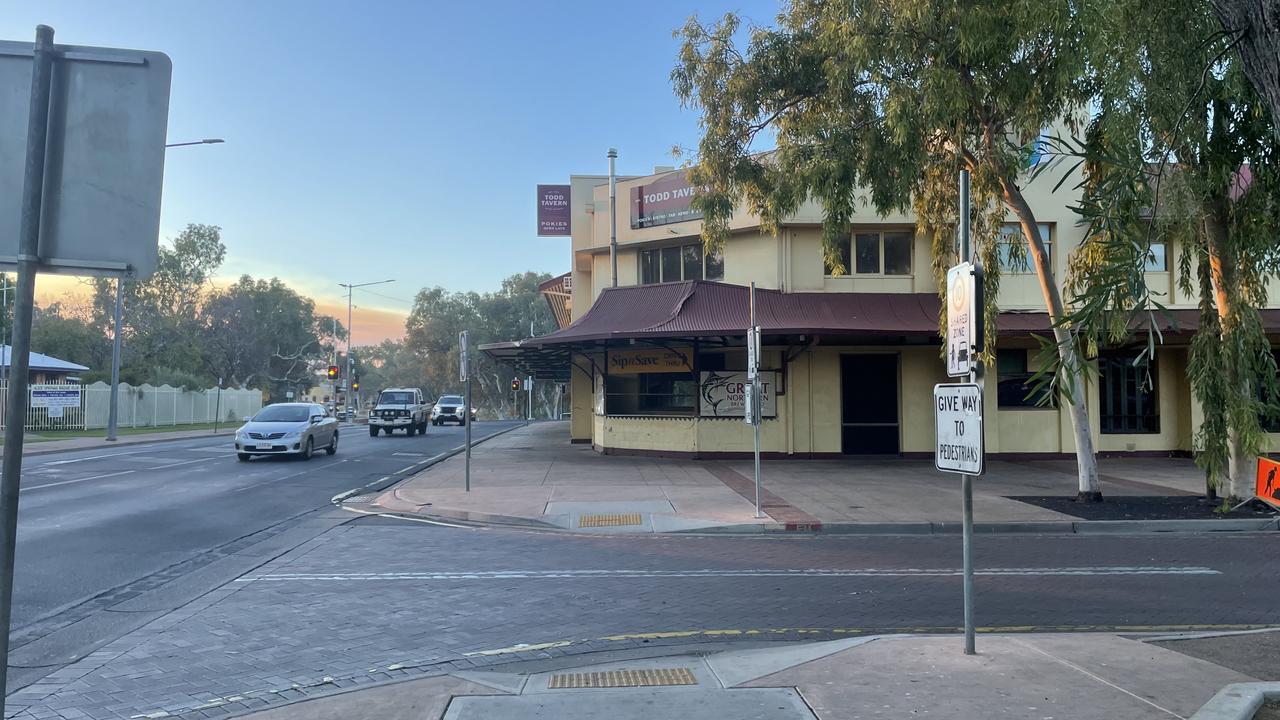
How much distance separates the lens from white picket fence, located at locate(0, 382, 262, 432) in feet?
123

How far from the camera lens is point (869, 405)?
22.3 m

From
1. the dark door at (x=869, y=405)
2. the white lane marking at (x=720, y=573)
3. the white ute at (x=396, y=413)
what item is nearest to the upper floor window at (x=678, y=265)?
the dark door at (x=869, y=405)

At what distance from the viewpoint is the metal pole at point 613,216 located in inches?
977

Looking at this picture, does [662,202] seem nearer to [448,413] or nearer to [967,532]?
[967,532]

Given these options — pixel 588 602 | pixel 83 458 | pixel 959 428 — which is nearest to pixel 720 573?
pixel 588 602

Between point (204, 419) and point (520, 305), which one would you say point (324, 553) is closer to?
point (204, 419)

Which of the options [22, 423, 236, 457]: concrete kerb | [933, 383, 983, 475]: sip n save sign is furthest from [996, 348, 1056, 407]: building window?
[22, 423, 236, 457]: concrete kerb

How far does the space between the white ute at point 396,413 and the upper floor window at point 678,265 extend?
1657 centimetres

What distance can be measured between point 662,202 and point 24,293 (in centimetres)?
2150

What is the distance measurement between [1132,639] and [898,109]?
8.44 meters

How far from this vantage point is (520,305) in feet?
251

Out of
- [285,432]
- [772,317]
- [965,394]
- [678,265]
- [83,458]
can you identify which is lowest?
[83,458]

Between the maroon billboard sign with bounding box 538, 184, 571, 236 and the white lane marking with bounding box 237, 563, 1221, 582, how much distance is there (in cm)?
2152

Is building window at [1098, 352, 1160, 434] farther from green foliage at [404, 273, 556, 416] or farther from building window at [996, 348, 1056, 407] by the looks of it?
A: green foliage at [404, 273, 556, 416]
